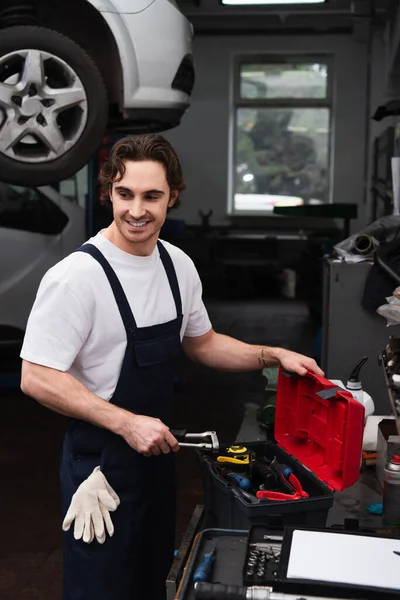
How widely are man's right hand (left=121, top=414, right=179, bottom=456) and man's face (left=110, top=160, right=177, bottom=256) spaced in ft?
1.29

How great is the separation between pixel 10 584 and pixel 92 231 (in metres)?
2.75

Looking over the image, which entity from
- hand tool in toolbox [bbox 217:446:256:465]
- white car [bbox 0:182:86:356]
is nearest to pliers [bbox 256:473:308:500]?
hand tool in toolbox [bbox 217:446:256:465]

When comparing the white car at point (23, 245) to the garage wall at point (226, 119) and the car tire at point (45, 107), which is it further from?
the garage wall at point (226, 119)

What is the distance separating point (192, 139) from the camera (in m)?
9.34

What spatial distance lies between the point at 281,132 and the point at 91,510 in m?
8.52

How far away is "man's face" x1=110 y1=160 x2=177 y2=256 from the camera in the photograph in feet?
5.22

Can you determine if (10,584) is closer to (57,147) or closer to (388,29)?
(57,147)

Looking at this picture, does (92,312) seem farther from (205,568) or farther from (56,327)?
(205,568)

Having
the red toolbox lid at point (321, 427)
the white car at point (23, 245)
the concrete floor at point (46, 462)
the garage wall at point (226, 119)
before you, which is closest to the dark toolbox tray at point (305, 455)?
the red toolbox lid at point (321, 427)

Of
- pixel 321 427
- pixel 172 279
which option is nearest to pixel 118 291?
pixel 172 279

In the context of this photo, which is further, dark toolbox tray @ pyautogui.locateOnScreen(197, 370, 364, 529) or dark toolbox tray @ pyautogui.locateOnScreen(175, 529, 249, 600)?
dark toolbox tray @ pyautogui.locateOnScreen(197, 370, 364, 529)

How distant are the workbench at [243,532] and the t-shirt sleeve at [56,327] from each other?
425 millimetres

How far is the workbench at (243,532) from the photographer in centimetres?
127

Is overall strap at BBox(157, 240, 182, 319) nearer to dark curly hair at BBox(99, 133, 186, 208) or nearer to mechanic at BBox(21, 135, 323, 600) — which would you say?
mechanic at BBox(21, 135, 323, 600)
